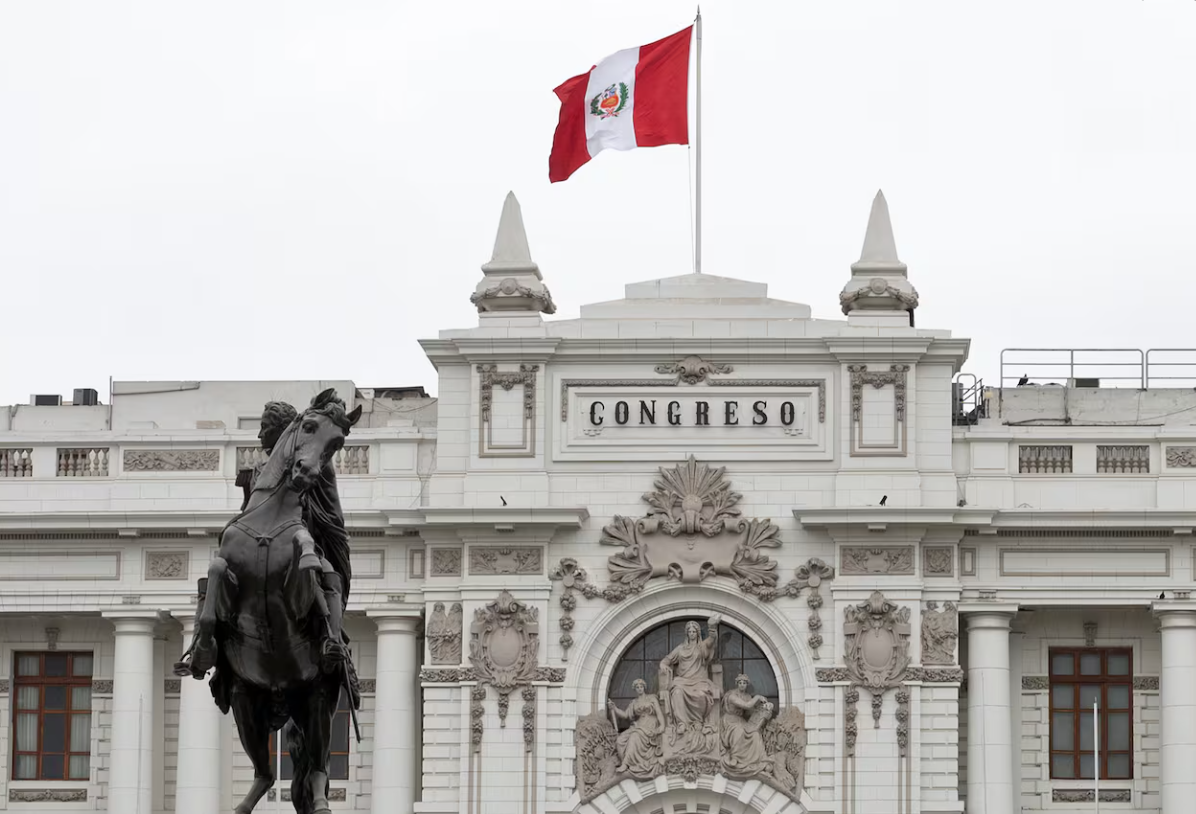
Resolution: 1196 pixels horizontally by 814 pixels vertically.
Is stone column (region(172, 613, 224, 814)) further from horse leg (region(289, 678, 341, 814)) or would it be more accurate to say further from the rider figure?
horse leg (region(289, 678, 341, 814))

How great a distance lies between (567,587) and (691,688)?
2.91m

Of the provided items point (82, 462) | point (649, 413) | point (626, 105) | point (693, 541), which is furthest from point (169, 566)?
point (626, 105)

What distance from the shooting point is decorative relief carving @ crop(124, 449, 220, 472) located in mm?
56188

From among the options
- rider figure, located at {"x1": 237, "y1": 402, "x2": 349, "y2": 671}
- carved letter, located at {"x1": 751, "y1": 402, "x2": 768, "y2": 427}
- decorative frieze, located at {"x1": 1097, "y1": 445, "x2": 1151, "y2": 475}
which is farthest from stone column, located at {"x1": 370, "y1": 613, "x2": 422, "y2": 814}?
rider figure, located at {"x1": 237, "y1": 402, "x2": 349, "y2": 671}

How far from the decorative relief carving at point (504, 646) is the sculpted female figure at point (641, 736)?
1733 millimetres

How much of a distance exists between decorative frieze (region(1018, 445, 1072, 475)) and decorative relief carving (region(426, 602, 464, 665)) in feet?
34.9

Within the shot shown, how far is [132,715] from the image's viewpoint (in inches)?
2181

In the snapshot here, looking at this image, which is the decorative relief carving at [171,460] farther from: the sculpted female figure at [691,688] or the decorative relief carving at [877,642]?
the decorative relief carving at [877,642]

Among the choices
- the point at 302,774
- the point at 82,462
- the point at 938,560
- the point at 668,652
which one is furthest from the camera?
the point at 82,462

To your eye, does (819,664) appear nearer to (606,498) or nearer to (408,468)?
(606,498)

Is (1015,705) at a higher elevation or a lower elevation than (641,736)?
higher

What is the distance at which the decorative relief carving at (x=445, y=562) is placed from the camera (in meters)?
55.3

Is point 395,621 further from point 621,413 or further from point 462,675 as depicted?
point 621,413

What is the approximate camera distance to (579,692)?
54656mm
